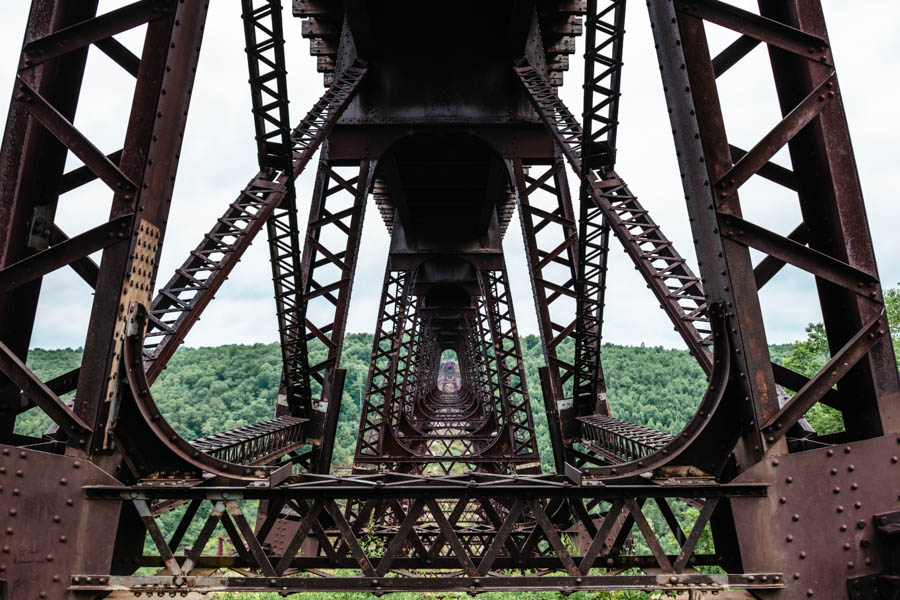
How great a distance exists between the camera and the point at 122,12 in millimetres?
4215

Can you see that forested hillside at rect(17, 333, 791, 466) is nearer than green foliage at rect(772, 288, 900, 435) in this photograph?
No

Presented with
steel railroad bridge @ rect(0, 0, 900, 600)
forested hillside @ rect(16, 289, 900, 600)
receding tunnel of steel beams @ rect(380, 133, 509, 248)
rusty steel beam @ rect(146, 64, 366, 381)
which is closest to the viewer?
steel railroad bridge @ rect(0, 0, 900, 600)

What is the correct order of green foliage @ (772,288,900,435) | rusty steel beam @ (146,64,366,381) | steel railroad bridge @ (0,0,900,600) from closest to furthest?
steel railroad bridge @ (0,0,900,600) → rusty steel beam @ (146,64,366,381) → green foliage @ (772,288,900,435)

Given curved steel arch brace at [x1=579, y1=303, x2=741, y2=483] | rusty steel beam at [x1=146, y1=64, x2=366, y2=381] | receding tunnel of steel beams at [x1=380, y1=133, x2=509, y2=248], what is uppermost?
receding tunnel of steel beams at [x1=380, y1=133, x2=509, y2=248]

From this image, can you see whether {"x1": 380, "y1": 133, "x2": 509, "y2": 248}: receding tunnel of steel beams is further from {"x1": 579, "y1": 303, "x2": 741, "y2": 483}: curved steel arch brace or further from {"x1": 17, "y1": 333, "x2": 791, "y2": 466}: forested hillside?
{"x1": 17, "y1": 333, "x2": 791, "y2": 466}: forested hillside

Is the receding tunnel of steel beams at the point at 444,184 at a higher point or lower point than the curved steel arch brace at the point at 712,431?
higher

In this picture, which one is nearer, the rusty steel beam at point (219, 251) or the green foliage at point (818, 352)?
the rusty steel beam at point (219, 251)

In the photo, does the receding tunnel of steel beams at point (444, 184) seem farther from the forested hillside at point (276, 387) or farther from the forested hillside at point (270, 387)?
the forested hillside at point (270, 387)

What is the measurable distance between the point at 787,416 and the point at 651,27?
9.43ft

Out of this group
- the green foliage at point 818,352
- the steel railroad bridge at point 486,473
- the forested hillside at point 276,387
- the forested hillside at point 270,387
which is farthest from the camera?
the forested hillside at point 270,387

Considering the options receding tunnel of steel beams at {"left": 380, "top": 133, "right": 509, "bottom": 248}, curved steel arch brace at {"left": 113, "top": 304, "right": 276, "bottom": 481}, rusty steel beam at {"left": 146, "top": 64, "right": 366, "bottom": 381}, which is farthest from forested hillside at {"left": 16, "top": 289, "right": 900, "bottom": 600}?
curved steel arch brace at {"left": 113, "top": 304, "right": 276, "bottom": 481}

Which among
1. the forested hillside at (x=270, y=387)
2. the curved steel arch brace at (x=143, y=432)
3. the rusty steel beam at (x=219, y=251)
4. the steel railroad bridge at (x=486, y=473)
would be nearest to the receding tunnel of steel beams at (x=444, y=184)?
the rusty steel beam at (x=219, y=251)

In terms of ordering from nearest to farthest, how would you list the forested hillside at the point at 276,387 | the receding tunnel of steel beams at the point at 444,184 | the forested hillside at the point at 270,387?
the receding tunnel of steel beams at the point at 444,184
the forested hillside at the point at 276,387
the forested hillside at the point at 270,387

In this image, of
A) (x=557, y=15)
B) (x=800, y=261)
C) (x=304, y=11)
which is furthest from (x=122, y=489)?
(x=557, y=15)
